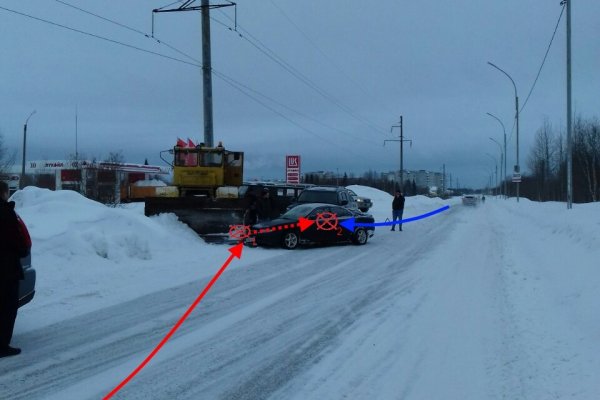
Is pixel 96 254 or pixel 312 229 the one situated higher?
pixel 312 229

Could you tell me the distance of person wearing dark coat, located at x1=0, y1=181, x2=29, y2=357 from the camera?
234 inches

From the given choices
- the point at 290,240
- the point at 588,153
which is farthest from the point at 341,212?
the point at 588,153

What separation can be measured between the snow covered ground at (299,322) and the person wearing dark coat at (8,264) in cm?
30

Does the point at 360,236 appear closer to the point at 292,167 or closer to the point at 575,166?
the point at 292,167

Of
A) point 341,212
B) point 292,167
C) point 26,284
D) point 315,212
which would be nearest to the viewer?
point 26,284

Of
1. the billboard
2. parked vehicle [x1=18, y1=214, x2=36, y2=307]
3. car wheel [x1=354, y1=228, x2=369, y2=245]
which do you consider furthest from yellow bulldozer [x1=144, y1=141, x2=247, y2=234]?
parked vehicle [x1=18, y1=214, x2=36, y2=307]

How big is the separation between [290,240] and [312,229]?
0.91m

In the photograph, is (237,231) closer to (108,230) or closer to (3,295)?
(108,230)

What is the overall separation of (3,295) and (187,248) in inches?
381

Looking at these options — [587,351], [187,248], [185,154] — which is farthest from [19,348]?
[185,154]

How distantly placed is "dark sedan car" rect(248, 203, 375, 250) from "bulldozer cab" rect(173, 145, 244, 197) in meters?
2.90

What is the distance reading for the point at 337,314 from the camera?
26.5 ft

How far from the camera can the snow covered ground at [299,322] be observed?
5.20m

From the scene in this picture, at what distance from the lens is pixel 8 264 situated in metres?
6.02
